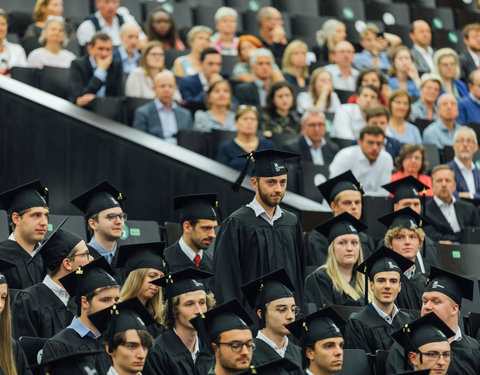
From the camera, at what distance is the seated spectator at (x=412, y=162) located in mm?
9977

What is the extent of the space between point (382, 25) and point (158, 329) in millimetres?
8214

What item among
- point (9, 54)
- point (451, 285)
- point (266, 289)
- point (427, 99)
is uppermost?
point (9, 54)

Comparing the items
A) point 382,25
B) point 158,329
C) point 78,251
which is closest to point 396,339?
point 158,329

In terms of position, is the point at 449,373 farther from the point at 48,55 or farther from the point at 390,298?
the point at 48,55

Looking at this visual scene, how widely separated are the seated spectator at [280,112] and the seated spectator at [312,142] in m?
0.24

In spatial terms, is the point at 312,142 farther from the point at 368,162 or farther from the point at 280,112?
the point at 368,162

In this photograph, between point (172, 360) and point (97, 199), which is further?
point (97, 199)

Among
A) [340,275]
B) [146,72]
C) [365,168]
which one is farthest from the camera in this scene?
[146,72]

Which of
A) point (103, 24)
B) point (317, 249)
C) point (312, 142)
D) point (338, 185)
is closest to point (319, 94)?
point (312, 142)

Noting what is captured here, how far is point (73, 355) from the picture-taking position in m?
5.57

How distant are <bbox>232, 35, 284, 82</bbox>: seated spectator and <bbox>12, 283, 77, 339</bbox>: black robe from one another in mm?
5004

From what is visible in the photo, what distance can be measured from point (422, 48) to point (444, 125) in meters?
2.26

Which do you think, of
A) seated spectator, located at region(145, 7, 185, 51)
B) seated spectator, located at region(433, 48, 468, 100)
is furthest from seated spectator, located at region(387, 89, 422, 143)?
seated spectator, located at region(145, 7, 185, 51)

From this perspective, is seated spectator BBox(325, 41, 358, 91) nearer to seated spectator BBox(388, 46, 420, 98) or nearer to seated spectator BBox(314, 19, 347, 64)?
seated spectator BBox(314, 19, 347, 64)
